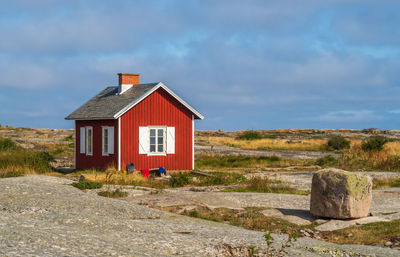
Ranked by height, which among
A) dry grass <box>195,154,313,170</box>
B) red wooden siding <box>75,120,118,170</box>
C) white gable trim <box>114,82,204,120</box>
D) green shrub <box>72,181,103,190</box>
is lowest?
green shrub <box>72,181,103,190</box>

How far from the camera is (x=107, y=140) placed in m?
27.0

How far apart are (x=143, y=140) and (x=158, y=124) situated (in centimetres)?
126


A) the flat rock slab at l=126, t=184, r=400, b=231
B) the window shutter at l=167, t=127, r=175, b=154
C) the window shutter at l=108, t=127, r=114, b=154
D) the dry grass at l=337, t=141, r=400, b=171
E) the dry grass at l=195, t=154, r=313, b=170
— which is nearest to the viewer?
the flat rock slab at l=126, t=184, r=400, b=231

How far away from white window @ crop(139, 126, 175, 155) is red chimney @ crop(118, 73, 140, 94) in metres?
3.95

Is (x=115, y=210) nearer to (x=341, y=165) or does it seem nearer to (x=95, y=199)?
(x=95, y=199)

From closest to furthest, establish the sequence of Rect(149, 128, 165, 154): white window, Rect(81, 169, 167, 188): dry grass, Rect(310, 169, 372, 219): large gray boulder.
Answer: Rect(310, 169, 372, 219): large gray boulder
Rect(81, 169, 167, 188): dry grass
Rect(149, 128, 165, 154): white window

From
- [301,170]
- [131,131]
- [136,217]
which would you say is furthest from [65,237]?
[301,170]

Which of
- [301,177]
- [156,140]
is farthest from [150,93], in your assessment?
[301,177]

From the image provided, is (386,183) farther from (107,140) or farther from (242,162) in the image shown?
(107,140)

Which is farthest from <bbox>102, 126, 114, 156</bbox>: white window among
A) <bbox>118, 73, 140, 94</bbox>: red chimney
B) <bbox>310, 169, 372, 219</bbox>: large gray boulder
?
<bbox>310, 169, 372, 219</bbox>: large gray boulder

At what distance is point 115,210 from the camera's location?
1211cm

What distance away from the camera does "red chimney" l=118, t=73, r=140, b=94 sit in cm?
2953

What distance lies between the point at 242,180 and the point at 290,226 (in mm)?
9759

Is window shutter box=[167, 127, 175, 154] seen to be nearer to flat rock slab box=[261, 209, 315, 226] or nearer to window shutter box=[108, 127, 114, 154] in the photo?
window shutter box=[108, 127, 114, 154]
